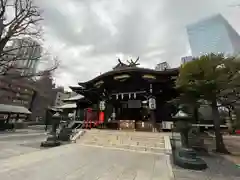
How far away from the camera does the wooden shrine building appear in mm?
13648

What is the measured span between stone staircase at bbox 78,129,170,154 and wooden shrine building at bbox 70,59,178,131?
2.97 metres

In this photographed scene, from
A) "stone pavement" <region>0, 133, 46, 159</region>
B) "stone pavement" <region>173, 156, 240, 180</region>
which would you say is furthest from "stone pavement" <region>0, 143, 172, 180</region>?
"stone pavement" <region>0, 133, 46, 159</region>

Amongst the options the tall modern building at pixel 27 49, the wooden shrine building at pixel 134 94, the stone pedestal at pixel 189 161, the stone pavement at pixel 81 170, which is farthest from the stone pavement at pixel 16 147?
the wooden shrine building at pixel 134 94

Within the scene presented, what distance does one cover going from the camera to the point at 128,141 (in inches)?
397

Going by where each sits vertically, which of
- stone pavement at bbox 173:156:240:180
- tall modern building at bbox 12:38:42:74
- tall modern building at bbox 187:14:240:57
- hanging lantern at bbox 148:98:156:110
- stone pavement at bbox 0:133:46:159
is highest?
tall modern building at bbox 12:38:42:74

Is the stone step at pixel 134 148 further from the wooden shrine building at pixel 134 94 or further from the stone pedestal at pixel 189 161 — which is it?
the wooden shrine building at pixel 134 94

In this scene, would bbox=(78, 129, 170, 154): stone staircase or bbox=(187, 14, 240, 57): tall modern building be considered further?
bbox=(78, 129, 170, 154): stone staircase

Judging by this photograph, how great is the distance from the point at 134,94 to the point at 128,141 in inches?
228

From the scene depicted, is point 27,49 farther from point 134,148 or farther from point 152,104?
point 134,148

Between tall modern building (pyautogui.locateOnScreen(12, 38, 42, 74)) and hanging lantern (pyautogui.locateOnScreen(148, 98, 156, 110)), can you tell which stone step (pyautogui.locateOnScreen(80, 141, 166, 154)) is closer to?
hanging lantern (pyautogui.locateOnScreen(148, 98, 156, 110))

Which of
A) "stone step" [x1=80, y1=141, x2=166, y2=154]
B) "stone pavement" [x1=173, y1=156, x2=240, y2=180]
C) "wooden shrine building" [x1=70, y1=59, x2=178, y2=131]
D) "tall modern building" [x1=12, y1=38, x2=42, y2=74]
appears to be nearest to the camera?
"stone pavement" [x1=173, y1=156, x2=240, y2=180]

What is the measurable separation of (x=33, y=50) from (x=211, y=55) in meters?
13.6

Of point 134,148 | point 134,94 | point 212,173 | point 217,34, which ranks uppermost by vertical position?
point 217,34

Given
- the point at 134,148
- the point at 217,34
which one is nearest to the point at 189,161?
the point at 134,148
